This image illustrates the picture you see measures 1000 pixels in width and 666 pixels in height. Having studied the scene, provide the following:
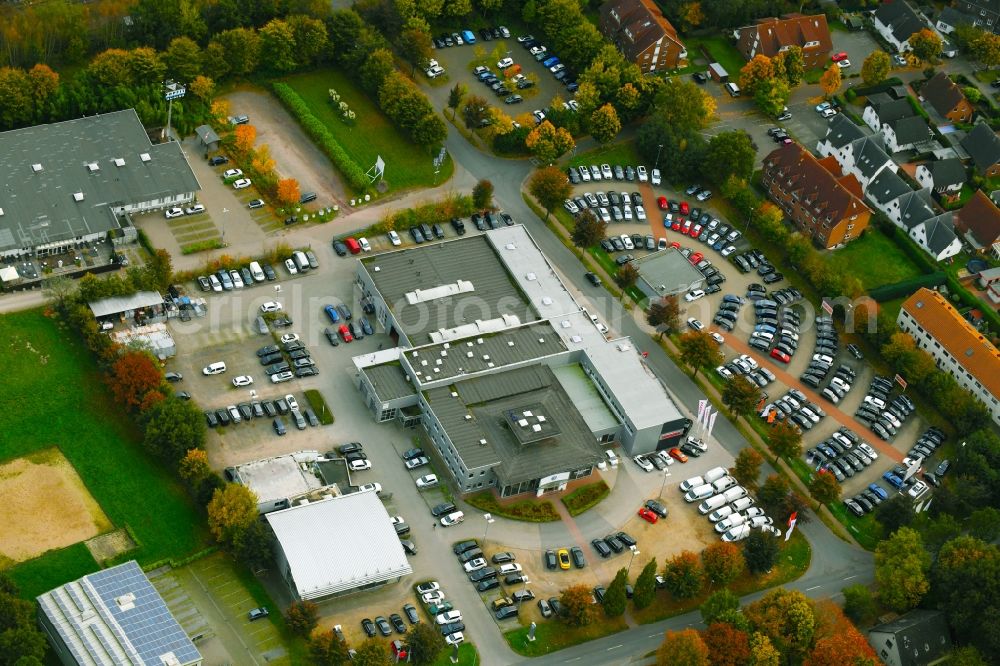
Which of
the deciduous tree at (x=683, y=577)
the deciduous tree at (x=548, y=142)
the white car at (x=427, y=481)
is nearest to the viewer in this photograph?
the deciduous tree at (x=683, y=577)

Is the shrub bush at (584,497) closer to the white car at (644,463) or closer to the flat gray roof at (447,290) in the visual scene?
the white car at (644,463)

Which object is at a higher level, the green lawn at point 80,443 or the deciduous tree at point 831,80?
the deciduous tree at point 831,80

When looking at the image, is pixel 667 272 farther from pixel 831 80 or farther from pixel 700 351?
pixel 831 80

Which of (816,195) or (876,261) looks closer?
(816,195)

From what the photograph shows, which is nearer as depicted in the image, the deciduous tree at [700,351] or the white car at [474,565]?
the white car at [474,565]

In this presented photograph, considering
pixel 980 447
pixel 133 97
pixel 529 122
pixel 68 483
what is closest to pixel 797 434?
pixel 980 447

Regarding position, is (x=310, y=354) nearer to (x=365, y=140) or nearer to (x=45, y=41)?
(x=365, y=140)

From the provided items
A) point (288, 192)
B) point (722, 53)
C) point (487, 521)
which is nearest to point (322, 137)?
point (288, 192)

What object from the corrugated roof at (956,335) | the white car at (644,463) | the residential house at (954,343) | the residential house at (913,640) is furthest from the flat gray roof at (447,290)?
the residential house at (913,640)
